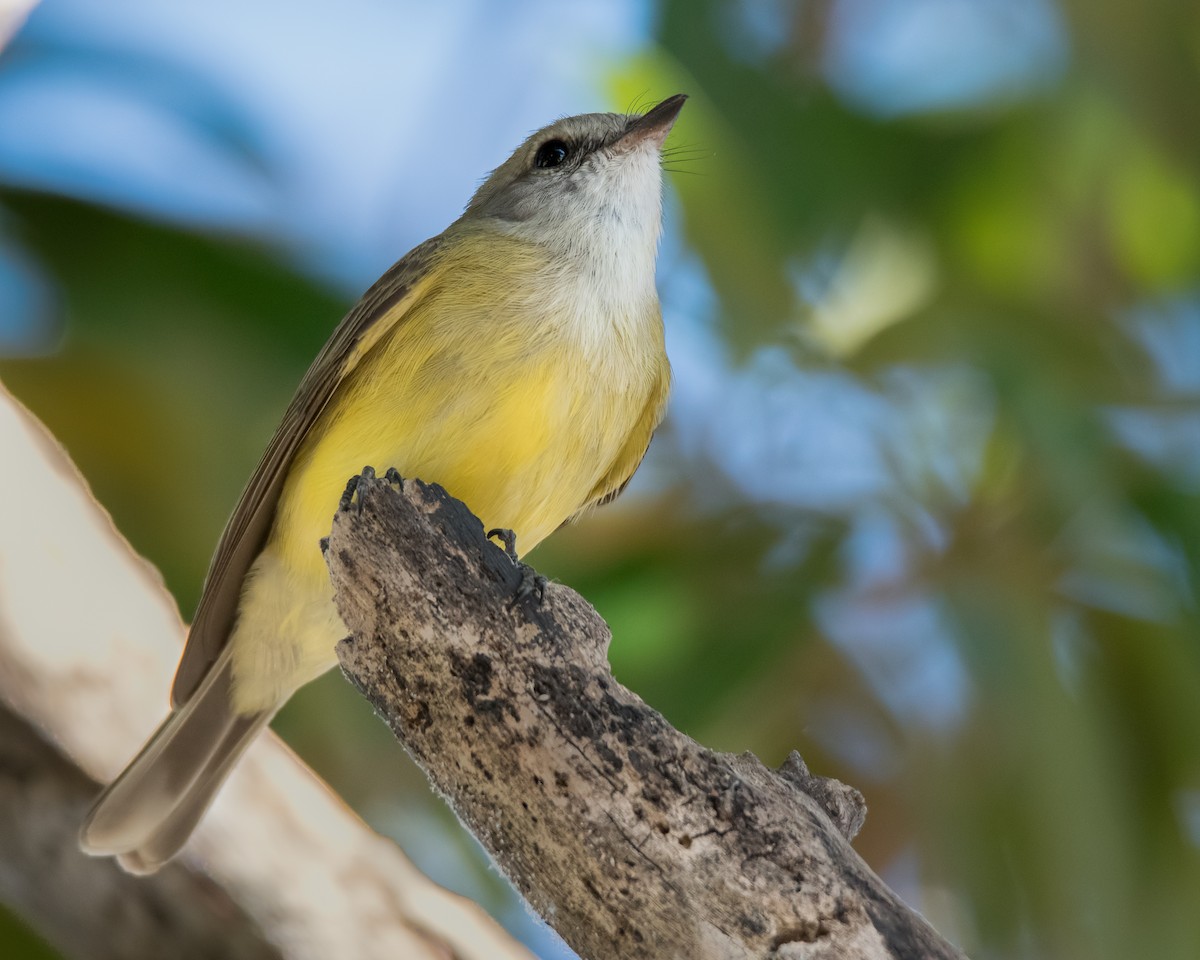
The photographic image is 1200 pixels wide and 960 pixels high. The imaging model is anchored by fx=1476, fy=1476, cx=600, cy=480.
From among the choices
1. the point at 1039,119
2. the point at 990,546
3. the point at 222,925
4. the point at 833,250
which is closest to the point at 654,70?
the point at 833,250

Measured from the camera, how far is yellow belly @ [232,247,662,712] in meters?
3.12

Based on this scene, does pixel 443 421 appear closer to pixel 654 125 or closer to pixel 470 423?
pixel 470 423

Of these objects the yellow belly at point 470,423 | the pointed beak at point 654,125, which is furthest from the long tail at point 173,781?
the pointed beak at point 654,125

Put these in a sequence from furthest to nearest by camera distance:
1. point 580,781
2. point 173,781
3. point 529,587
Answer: point 173,781 → point 529,587 → point 580,781

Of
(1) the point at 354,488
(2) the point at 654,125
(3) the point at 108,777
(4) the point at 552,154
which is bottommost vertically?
(3) the point at 108,777

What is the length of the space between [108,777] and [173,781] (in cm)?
21

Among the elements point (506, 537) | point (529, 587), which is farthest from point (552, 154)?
point (529, 587)

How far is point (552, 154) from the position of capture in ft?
13.3

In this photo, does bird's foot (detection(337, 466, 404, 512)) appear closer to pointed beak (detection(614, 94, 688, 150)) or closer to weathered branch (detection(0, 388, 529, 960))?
weathered branch (detection(0, 388, 529, 960))

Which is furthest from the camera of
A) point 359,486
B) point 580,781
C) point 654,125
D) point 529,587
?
point 654,125

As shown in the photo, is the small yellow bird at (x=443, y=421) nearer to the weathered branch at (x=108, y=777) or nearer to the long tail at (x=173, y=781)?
the long tail at (x=173, y=781)

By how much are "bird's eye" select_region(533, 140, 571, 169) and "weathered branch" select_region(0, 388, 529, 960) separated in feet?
4.99

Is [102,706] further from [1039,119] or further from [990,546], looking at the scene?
Result: [1039,119]

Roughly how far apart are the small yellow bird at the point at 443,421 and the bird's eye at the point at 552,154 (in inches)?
5.8
